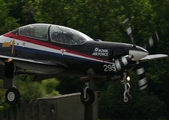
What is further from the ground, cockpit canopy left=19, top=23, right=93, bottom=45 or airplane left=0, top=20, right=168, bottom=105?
cockpit canopy left=19, top=23, right=93, bottom=45

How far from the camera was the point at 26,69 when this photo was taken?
19.1 metres

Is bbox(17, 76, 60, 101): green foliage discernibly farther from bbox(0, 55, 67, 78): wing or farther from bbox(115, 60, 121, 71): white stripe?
bbox(115, 60, 121, 71): white stripe

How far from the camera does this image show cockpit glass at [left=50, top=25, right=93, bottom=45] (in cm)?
1869

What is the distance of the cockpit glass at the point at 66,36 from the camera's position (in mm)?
18688

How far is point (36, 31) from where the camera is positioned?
19109mm

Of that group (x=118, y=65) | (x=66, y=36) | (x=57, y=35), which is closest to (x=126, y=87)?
(x=118, y=65)

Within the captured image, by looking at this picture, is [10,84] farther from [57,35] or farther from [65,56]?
[57,35]

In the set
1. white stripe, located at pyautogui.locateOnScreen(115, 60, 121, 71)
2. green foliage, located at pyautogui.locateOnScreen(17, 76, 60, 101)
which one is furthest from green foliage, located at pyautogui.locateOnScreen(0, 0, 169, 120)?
white stripe, located at pyautogui.locateOnScreen(115, 60, 121, 71)

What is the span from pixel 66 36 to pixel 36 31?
1.15m

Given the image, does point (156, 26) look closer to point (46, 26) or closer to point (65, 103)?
point (65, 103)

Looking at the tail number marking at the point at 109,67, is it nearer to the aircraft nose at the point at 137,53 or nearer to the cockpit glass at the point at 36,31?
the aircraft nose at the point at 137,53

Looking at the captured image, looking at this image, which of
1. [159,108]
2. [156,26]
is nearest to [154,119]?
[159,108]

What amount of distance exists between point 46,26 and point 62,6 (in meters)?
20.7

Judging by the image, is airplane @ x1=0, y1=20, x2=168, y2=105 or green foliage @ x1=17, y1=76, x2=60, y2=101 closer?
airplane @ x1=0, y1=20, x2=168, y2=105
